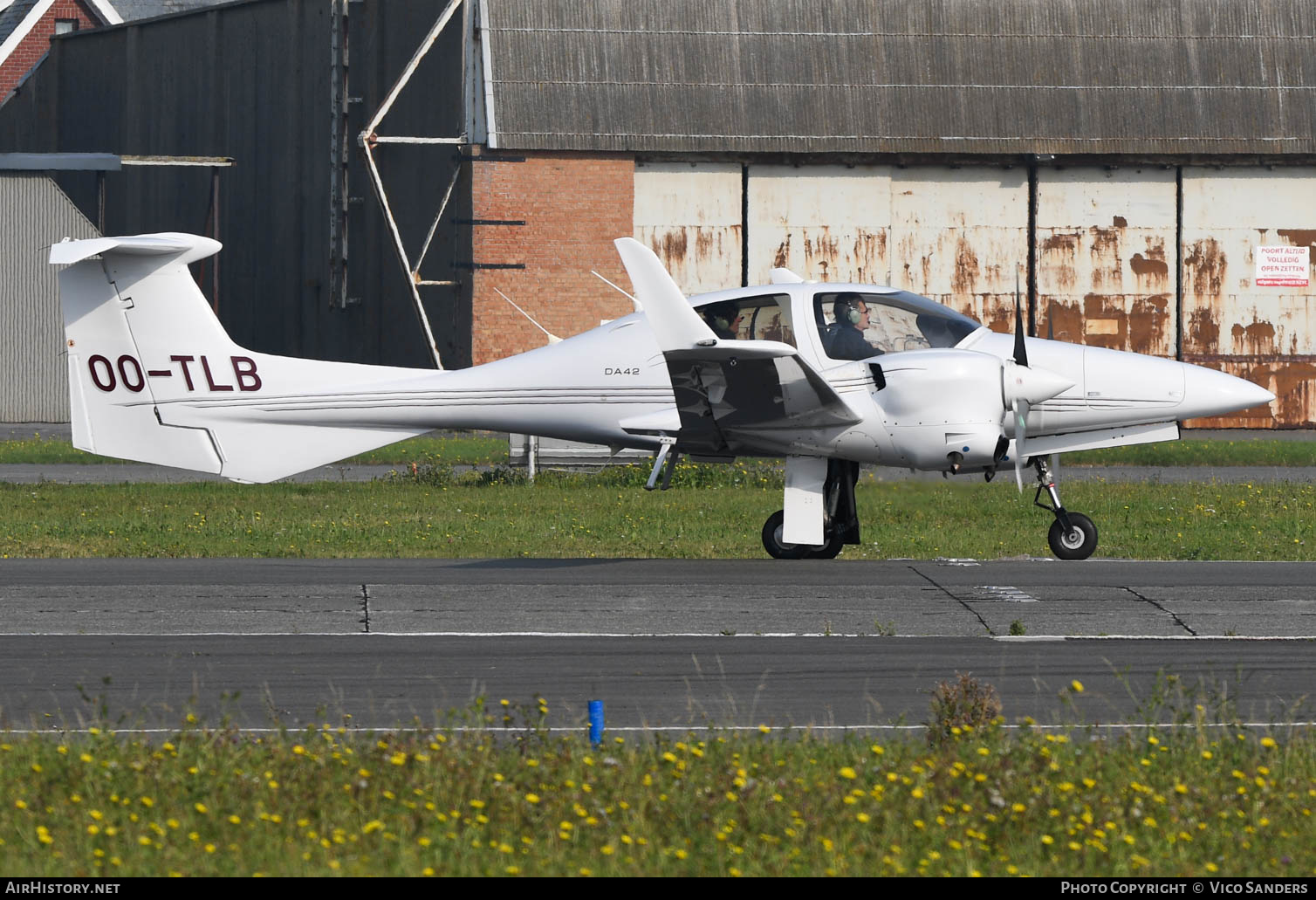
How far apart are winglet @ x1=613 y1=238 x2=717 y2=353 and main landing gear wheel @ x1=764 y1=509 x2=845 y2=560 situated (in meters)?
2.69

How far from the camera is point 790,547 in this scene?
56.5 ft

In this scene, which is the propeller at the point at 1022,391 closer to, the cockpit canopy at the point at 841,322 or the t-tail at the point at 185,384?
the cockpit canopy at the point at 841,322

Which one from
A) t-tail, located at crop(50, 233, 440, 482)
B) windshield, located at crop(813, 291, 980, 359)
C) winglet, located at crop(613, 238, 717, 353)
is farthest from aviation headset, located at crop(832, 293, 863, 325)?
t-tail, located at crop(50, 233, 440, 482)

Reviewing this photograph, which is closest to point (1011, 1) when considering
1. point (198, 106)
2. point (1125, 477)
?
point (1125, 477)

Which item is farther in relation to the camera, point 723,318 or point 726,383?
point 723,318

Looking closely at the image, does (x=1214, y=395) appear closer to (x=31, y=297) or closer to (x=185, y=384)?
(x=185, y=384)

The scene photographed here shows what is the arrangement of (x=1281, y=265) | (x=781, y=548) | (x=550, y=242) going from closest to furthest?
(x=781, y=548) < (x=550, y=242) < (x=1281, y=265)

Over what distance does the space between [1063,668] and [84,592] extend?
26.5 ft

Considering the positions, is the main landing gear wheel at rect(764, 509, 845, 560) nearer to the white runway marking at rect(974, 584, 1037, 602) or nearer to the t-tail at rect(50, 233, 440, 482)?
the white runway marking at rect(974, 584, 1037, 602)

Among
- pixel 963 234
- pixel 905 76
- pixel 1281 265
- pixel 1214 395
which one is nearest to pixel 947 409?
pixel 1214 395

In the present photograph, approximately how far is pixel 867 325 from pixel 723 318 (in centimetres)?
138

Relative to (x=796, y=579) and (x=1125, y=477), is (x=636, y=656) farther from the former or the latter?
(x=1125, y=477)

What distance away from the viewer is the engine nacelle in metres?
15.7

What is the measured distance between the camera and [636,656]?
11.7 m
